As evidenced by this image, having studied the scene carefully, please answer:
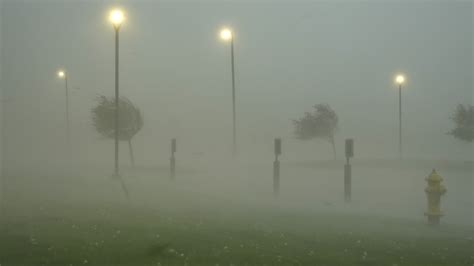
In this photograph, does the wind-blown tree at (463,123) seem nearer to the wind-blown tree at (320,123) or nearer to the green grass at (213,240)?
the wind-blown tree at (320,123)

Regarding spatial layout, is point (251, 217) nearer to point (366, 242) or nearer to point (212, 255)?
point (366, 242)

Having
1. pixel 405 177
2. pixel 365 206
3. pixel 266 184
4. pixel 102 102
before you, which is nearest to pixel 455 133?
pixel 405 177

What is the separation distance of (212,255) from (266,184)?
21.8 m

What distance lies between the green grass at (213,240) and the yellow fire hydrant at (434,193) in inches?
20.7

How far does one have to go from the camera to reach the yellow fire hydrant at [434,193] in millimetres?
14164

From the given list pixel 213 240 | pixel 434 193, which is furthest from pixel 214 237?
pixel 434 193

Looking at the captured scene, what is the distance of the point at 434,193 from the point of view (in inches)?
566

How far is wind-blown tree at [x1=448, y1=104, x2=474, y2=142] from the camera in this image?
4984 centimetres

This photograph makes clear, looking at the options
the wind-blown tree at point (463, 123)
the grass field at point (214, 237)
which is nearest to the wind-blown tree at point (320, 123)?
the wind-blown tree at point (463, 123)

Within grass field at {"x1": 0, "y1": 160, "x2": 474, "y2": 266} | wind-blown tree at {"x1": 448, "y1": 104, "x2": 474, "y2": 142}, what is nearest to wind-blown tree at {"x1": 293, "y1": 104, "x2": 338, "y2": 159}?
wind-blown tree at {"x1": 448, "y1": 104, "x2": 474, "y2": 142}

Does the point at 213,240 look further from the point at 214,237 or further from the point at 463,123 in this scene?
the point at 463,123

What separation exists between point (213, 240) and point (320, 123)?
1959 inches

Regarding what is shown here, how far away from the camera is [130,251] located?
8.60 metres

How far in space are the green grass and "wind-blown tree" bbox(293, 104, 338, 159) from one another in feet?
143
